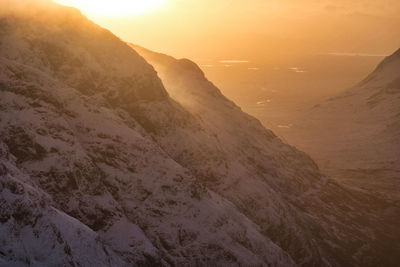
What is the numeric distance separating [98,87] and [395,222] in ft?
263

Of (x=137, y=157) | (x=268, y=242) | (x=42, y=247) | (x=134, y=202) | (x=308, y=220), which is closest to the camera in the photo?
(x=42, y=247)

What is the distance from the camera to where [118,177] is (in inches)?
1663

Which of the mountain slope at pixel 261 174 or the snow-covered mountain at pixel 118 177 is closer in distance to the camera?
the snow-covered mountain at pixel 118 177

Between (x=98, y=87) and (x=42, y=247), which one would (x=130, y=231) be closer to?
(x=42, y=247)

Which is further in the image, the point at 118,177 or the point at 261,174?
the point at 261,174

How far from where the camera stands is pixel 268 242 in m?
51.9

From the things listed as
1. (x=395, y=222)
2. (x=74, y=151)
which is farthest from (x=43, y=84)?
(x=395, y=222)

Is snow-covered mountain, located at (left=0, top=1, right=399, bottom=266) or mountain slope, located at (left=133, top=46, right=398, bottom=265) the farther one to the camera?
mountain slope, located at (left=133, top=46, right=398, bottom=265)

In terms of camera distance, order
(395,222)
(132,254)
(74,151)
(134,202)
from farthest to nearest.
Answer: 1. (395,222)
2. (134,202)
3. (74,151)
4. (132,254)

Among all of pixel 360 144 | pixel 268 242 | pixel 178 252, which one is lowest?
pixel 360 144

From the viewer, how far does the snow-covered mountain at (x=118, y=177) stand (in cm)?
3048

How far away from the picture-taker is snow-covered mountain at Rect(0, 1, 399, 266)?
30.5 m

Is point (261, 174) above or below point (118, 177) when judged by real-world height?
below

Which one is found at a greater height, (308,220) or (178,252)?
(178,252)
